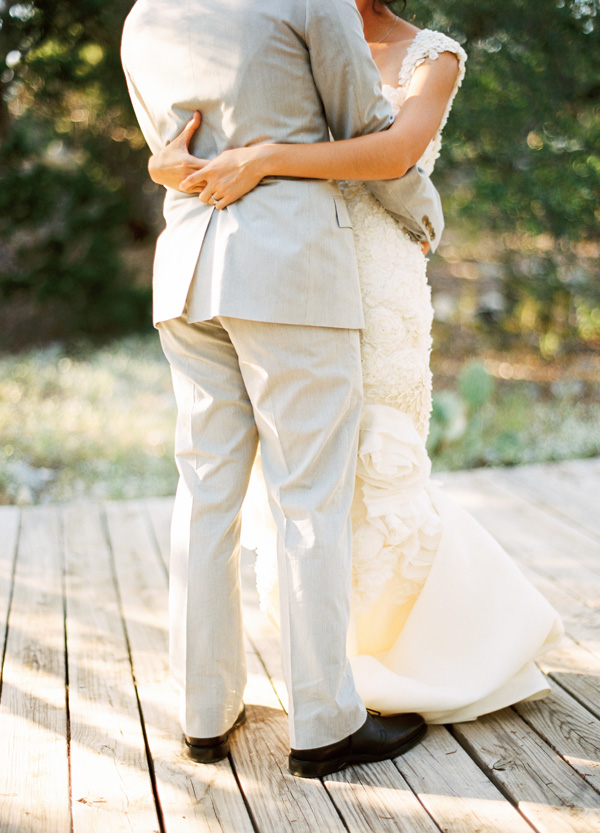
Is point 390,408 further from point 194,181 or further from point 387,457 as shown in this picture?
point 194,181

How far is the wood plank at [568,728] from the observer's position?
5.36 ft

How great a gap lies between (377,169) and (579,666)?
1.38m

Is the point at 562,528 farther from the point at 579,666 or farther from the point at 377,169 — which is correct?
the point at 377,169

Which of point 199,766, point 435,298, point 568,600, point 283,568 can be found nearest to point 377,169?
point 283,568

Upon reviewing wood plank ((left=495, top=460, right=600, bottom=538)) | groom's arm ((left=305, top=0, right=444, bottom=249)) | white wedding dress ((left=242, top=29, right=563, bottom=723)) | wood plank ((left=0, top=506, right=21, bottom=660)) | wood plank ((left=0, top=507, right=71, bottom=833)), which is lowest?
wood plank ((left=0, top=506, right=21, bottom=660))

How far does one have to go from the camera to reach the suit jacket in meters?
1.34

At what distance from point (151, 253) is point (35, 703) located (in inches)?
205

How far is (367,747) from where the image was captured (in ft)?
5.35

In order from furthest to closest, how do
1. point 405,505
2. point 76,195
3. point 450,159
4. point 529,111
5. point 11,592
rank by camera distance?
point 76,195, point 450,159, point 529,111, point 11,592, point 405,505

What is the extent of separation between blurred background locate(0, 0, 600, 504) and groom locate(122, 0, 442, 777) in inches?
83.6

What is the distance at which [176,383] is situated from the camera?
5.24 feet

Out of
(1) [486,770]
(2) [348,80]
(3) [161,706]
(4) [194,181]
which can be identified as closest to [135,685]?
(3) [161,706]

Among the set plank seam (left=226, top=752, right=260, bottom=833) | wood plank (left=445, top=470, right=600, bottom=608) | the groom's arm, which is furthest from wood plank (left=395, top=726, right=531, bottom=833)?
the groom's arm

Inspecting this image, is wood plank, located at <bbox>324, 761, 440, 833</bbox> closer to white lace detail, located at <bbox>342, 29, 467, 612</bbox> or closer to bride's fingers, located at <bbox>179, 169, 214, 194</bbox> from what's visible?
white lace detail, located at <bbox>342, 29, 467, 612</bbox>
